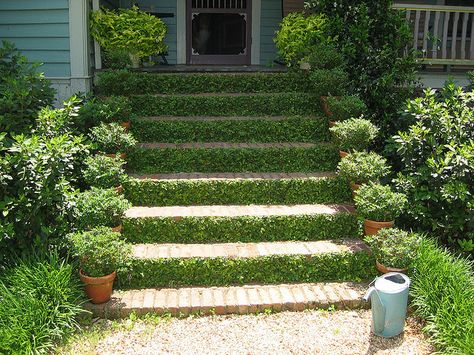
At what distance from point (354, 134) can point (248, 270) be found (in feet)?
6.04

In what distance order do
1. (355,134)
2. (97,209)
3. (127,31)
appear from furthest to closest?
(127,31), (355,134), (97,209)

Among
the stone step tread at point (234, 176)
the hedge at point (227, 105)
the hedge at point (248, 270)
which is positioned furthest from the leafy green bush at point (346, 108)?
the hedge at point (248, 270)

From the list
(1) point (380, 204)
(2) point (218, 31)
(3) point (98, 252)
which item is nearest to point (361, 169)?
(1) point (380, 204)

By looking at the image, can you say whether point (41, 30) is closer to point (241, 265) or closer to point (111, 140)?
point (111, 140)

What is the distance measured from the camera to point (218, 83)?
6176 millimetres

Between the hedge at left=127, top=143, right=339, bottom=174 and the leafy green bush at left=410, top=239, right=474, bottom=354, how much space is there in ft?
5.35

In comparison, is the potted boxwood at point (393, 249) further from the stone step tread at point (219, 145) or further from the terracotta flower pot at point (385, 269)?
the stone step tread at point (219, 145)

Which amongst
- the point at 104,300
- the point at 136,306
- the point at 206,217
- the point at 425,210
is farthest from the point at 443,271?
the point at 104,300

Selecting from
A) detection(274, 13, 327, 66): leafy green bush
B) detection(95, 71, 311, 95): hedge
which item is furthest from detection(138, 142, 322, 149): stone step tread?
detection(274, 13, 327, 66): leafy green bush

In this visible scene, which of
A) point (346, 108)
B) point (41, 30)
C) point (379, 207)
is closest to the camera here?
point (379, 207)

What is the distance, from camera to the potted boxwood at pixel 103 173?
4207mm

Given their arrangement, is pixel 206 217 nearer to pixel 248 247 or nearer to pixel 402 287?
pixel 248 247

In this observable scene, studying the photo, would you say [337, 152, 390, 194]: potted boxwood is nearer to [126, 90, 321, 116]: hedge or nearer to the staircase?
the staircase

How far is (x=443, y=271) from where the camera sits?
11.6 ft
